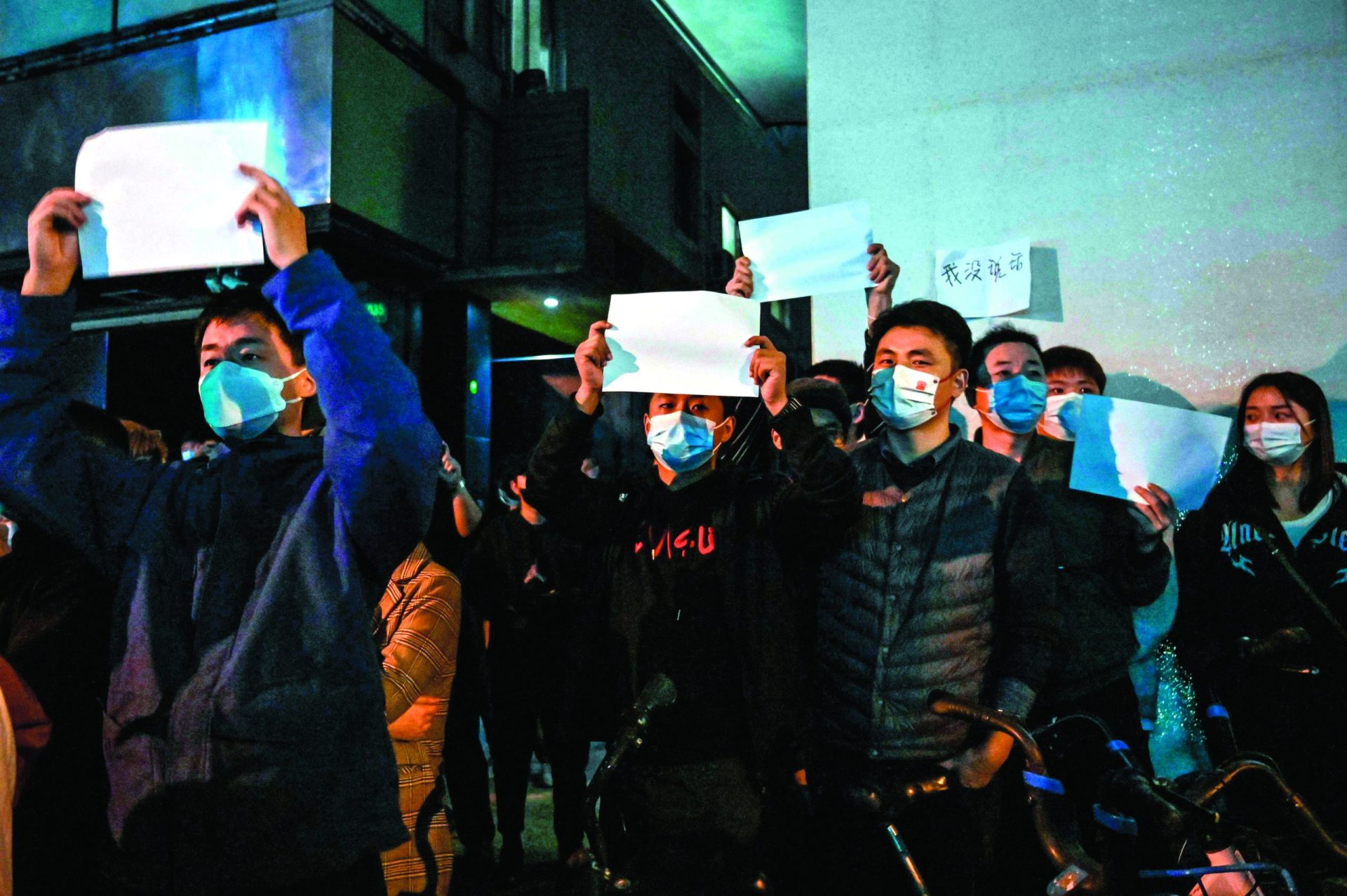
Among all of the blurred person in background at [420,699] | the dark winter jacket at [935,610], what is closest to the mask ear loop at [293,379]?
the blurred person in background at [420,699]

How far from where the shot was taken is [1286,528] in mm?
3465

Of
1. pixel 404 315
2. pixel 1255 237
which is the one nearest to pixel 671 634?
pixel 1255 237

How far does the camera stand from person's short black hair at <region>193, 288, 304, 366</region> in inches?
93.5

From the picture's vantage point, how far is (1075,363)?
159 inches

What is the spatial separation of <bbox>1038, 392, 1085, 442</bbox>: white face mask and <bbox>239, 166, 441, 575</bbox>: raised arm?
2.56 meters

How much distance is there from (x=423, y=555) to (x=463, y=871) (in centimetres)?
246

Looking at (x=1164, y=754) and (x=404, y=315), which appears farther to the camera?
(x=404, y=315)

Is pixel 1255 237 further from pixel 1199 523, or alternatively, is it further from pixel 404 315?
pixel 404 315

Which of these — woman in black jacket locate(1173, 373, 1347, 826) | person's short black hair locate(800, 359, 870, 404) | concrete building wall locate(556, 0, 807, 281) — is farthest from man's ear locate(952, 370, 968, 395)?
concrete building wall locate(556, 0, 807, 281)

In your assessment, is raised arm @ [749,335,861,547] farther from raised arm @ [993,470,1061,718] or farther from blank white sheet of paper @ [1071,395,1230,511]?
blank white sheet of paper @ [1071,395,1230,511]

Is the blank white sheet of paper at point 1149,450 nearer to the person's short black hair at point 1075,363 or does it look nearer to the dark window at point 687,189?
the person's short black hair at point 1075,363

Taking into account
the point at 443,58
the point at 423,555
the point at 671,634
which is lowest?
the point at 671,634

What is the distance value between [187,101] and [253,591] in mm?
8003

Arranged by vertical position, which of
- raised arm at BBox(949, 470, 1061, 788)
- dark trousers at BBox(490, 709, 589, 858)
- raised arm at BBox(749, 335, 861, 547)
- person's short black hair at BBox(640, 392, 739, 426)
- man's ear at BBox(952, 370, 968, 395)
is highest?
man's ear at BBox(952, 370, 968, 395)
